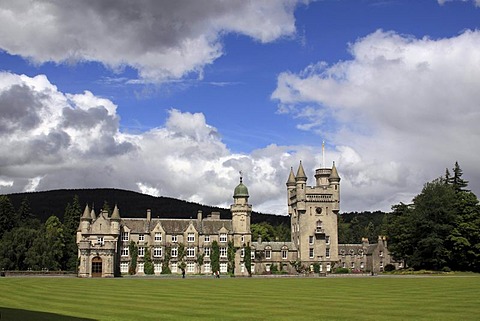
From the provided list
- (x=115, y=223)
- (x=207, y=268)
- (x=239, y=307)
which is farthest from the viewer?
(x=207, y=268)

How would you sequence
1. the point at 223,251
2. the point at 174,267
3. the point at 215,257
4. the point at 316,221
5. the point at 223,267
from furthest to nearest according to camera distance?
the point at 316,221
the point at 223,251
the point at 223,267
the point at 174,267
the point at 215,257

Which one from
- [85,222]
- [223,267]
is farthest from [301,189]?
[85,222]

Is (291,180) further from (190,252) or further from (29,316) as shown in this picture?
(29,316)

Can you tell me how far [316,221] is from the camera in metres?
96.8

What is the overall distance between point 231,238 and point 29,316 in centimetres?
7322

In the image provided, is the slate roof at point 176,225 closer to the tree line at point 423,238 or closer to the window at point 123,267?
the window at point 123,267

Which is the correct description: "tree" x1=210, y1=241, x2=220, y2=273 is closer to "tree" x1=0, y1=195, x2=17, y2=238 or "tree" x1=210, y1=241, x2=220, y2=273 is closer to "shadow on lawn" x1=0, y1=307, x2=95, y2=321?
"tree" x1=0, y1=195, x2=17, y2=238

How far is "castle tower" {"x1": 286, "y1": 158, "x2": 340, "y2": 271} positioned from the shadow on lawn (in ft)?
247

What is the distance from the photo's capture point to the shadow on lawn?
20.3 m

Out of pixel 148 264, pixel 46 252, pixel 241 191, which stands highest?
pixel 241 191

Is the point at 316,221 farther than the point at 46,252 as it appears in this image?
Yes

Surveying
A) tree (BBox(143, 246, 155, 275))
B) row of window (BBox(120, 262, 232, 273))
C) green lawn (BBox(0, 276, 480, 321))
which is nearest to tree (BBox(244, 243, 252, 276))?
row of window (BBox(120, 262, 232, 273))

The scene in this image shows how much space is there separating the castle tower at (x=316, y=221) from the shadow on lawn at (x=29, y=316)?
247ft

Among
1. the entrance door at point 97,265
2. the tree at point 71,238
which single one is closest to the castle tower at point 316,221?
the entrance door at point 97,265
